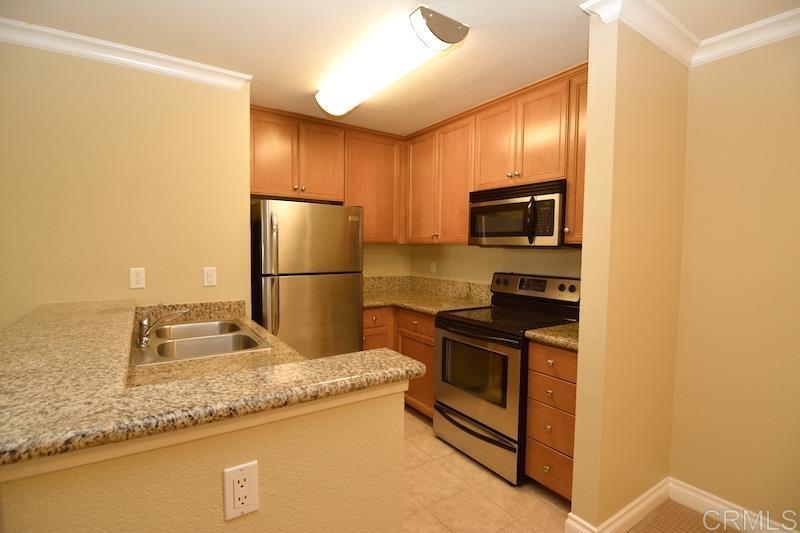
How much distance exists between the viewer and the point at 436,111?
10.0 feet

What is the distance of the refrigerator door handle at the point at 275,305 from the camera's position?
2.63 metres

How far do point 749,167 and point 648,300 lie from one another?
0.79 m

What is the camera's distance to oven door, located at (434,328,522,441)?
7.38ft

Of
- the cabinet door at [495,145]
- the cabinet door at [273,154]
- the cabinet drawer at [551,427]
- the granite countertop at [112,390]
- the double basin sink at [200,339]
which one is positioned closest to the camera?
the granite countertop at [112,390]

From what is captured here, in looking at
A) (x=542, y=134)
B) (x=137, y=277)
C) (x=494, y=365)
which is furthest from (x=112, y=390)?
(x=542, y=134)

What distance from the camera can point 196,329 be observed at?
2.26 meters

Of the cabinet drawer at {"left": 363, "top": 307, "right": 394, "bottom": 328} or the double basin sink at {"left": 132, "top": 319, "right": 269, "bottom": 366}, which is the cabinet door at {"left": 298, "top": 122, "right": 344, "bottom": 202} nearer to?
the cabinet drawer at {"left": 363, "top": 307, "right": 394, "bottom": 328}

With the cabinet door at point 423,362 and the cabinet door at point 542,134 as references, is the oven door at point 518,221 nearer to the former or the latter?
the cabinet door at point 542,134

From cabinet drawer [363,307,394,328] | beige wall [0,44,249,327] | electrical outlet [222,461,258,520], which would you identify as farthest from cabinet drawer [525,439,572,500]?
beige wall [0,44,249,327]

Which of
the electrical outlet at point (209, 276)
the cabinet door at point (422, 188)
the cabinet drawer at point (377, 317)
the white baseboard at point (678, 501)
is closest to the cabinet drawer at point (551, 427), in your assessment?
the white baseboard at point (678, 501)

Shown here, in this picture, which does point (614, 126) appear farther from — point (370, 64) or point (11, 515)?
point (11, 515)

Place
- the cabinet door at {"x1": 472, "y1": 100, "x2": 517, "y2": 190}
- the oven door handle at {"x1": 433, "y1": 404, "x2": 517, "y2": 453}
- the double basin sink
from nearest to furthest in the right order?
the double basin sink → the oven door handle at {"x1": 433, "y1": 404, "x2": 517, "y2": 453} → the cabinet door at {"x1": 472, "y1": 100, "x2": 517, "y2": 190}

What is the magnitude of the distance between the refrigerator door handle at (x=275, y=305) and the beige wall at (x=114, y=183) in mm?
169

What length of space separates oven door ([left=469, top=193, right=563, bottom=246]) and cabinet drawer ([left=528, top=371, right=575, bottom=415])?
2.59 feet
